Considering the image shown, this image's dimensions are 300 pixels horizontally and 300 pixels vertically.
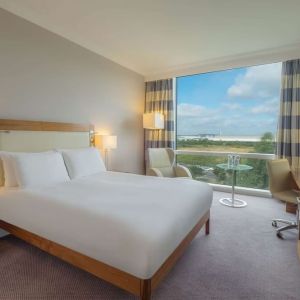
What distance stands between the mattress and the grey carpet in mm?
360

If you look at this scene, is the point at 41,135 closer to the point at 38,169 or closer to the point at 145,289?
the point at 38,169

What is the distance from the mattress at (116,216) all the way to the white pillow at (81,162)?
13.4 inches

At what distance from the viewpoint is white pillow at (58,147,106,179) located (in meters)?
2.74

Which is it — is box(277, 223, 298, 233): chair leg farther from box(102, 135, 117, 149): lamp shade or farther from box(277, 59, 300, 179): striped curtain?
box(102, 135, 117, 149): lamp shade

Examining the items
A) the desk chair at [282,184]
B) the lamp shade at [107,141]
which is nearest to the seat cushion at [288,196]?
the desk chair at [282,184]

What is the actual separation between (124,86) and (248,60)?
8.12ft

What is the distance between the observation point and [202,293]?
1587mm

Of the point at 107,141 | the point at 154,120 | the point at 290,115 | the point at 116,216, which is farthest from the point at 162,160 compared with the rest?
the point at 116,216

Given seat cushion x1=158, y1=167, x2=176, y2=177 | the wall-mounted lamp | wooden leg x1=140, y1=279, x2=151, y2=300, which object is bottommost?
wooden leg x1=140, y1=279, x2=151, y2=300

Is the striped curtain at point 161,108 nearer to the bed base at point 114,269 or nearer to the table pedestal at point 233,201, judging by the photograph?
the table pedestal at point 233,201

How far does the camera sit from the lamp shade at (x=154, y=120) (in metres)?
4.40

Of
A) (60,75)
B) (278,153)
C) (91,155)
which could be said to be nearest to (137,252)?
(91,155)

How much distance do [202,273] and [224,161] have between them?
9.76 feet

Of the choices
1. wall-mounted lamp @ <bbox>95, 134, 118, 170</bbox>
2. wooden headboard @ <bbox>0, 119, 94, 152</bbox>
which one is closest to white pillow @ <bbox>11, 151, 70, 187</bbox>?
wooden headboard @ <bbox>0, 119, 94, 152</bbox>
